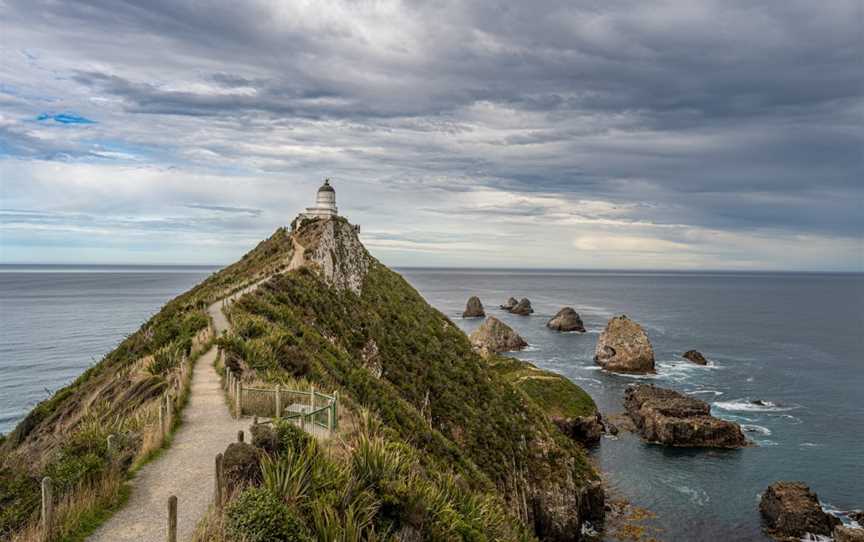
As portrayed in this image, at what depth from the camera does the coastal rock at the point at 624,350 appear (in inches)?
3248

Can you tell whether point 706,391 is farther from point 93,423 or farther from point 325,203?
point 93,423

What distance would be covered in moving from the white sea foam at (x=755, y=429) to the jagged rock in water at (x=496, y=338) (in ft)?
152

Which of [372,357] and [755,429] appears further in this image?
[755,429]

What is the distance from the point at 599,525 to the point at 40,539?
36.8 m

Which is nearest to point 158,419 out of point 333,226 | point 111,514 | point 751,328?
point 111,514

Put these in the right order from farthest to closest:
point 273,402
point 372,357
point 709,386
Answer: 1. point 709,386
2. point 372,357
3. point 273,402

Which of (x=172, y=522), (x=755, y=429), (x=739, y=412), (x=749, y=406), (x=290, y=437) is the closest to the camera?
(x=172, y=522)

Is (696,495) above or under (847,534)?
under

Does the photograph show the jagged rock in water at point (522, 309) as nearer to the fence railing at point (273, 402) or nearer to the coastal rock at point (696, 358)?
the coastal rock at point (696, 358)

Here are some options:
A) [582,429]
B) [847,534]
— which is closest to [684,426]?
[582,429]

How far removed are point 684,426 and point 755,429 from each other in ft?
32.4

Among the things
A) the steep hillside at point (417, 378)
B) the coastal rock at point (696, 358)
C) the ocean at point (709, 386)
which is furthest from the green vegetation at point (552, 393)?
the coastal rock at point (696, 358)

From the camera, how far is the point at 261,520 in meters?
8.87

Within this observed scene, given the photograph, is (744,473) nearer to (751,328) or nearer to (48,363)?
(48,363)
